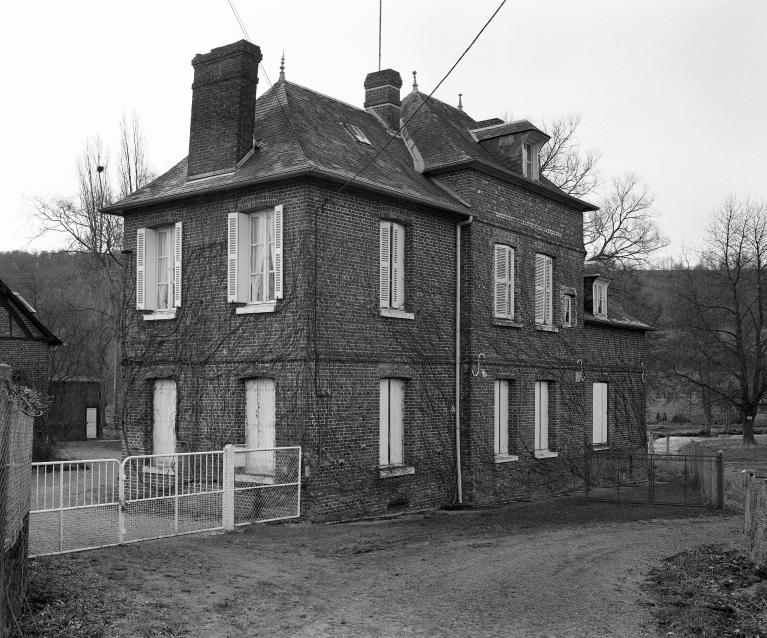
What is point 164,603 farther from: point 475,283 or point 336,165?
point 475,283

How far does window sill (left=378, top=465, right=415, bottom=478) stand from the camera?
17.7 meters

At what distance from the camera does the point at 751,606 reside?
10023mm

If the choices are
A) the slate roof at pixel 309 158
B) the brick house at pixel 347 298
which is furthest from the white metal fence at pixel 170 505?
the slate roof at pixel 309 158

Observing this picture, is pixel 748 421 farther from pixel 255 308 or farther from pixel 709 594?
pixel 709 594

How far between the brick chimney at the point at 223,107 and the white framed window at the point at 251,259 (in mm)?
1320

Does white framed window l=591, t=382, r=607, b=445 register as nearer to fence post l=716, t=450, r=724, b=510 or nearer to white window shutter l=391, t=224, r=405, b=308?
fence post l=716, t=450, r=724, b=510

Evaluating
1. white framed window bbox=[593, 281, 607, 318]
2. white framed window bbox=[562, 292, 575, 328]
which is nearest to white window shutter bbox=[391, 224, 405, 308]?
white framed window bbox=[562, 292, 575, 328]

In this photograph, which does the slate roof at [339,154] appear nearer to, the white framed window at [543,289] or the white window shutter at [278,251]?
the white window shutter at [278,251]

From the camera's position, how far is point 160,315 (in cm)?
1858

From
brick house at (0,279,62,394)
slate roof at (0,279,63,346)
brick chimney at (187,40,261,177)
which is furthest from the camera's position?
slate roof at (0,279,63,346)

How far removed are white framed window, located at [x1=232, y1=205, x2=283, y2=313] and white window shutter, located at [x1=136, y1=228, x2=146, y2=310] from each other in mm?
2590

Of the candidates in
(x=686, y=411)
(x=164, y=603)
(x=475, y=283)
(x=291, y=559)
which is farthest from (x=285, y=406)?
(x=686, y=411)

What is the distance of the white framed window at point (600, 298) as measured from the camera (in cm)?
2733

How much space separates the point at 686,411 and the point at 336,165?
66.9 m
